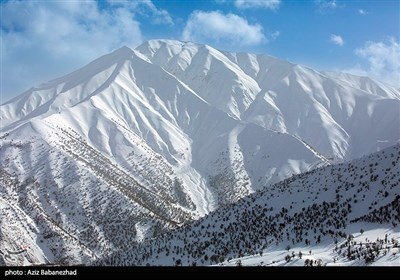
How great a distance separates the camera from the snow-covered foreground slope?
67625mm

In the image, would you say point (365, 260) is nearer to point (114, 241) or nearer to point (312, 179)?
point (312, 179)

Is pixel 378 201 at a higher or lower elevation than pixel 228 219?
higher

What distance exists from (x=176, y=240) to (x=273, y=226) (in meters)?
27.0

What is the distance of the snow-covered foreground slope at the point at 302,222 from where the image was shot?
67625mm

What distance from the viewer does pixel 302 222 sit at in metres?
85.1

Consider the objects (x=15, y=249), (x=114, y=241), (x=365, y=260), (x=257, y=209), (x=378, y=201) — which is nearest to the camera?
(x=365, y=260)

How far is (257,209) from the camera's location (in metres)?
107
